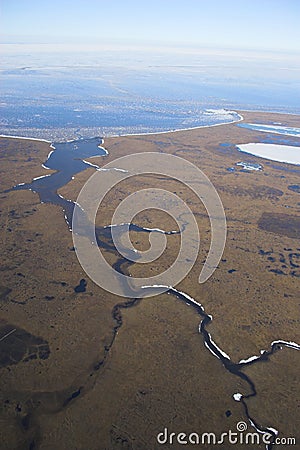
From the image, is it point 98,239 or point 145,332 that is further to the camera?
point 98,239

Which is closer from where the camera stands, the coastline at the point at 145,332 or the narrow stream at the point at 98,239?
the coastline at the point at 145,332

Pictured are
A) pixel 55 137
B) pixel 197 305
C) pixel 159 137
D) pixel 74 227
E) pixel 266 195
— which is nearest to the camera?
pixel 197 305

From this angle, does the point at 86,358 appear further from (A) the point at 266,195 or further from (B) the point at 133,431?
(A) the point at 266,195

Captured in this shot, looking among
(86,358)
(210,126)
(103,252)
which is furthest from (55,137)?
(86,358)

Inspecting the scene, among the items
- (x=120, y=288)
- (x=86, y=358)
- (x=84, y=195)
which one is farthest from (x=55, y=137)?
(x=86, y=358)

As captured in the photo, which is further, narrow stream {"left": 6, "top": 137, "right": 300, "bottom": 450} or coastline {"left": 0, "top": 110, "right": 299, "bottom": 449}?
narrow stream {"left": 6, "top": 137, "right": 300, "bottom": 450}

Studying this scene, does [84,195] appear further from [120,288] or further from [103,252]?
[120,288]

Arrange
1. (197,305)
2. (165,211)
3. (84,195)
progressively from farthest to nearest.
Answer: (84,195)
(165,211)
(197,305)

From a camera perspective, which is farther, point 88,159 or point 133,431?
point 88,159

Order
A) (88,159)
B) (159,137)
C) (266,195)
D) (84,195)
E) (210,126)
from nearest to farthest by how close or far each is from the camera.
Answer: (84,195)
(266,195)
(88,159)
(159,137)
(210,126)
